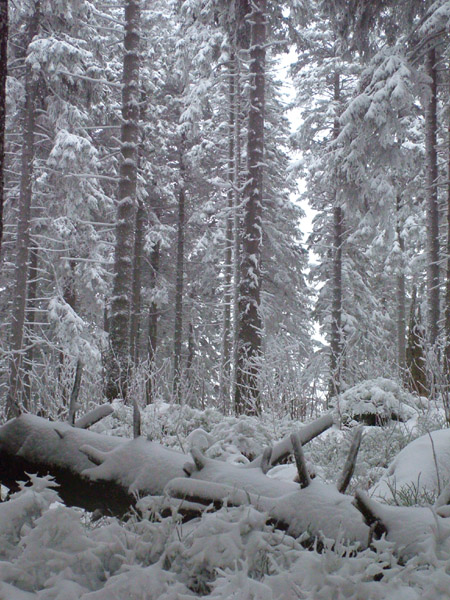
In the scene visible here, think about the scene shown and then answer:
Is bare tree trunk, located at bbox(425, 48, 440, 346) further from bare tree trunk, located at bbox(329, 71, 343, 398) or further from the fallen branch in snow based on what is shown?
the fallen branch in snow

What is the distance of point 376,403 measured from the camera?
6.23 meters

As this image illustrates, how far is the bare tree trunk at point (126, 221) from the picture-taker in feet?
29.7

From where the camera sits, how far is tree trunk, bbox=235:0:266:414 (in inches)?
395

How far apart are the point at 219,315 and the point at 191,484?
2070cm

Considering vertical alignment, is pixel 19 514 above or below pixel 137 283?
below

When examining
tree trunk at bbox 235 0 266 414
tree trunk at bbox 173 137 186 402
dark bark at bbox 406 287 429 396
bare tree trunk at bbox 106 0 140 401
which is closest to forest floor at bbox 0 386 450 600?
dark bark at bbox 406 287 429 396

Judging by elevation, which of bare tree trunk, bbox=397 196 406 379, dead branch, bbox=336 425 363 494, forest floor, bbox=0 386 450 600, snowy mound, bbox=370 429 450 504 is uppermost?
bare tree trunk, bbox=397 196 406 379

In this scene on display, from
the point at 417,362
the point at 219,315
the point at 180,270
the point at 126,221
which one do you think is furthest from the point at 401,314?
the point at 126,221

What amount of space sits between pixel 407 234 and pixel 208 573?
21.7 metres

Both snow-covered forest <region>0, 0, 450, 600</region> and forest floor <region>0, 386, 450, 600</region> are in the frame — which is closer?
forest floor <region>0, 386, 450, 600</region>

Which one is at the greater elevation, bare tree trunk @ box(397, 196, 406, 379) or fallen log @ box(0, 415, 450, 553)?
bare tree trunk @ box(397, 196, 406, 379)

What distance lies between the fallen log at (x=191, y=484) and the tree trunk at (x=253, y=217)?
674 cm

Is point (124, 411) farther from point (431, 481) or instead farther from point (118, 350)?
point (431, 481)

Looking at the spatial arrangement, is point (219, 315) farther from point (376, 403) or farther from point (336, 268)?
point (376, 403)
